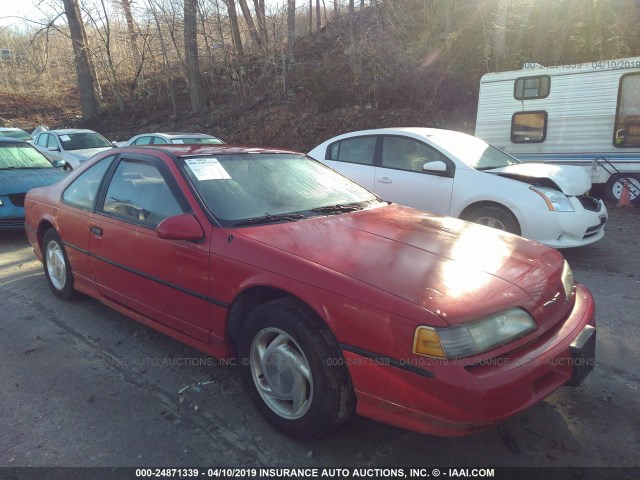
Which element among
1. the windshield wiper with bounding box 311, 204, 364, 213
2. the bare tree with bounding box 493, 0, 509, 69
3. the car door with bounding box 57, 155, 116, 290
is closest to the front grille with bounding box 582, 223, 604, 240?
the windshield wiper with bounding box 311, 204, 364, 213

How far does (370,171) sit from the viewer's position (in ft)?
21.5

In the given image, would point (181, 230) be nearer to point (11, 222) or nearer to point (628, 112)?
point (11, 222)

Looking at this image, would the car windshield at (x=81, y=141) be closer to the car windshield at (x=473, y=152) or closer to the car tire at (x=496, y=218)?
the car windshield at (x=473, y=152)

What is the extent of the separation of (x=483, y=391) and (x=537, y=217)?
389 cm

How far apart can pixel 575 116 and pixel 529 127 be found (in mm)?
869

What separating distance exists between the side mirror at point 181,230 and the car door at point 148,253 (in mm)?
50

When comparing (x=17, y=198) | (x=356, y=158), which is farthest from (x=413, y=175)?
(x=17, y=198)

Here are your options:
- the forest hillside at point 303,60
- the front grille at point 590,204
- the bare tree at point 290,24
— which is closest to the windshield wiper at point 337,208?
the front grille at point 590,204

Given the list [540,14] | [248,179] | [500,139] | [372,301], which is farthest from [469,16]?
[372,301]

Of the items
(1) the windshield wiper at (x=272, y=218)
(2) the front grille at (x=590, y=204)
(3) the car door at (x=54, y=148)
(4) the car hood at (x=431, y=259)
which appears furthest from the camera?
(3) the car door at (x=54, y=148)

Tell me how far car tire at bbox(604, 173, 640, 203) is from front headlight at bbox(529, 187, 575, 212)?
3.99 metres

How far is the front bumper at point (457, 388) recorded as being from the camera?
6.60ft

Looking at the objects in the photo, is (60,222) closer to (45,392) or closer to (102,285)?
(102,285)

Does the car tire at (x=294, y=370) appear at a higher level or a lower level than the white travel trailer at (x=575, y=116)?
lower
